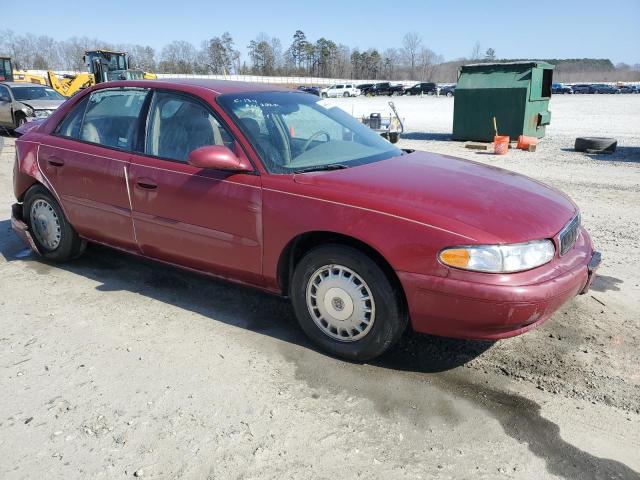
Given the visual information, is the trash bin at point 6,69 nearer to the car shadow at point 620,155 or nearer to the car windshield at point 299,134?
the car shadow at point 620,155

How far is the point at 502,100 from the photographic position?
1533 cm

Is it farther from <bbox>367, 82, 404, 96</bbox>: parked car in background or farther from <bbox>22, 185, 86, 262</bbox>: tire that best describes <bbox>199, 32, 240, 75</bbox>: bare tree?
<bbox>22, 185, 86, 262</bbox>: tire

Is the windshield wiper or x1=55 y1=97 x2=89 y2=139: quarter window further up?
x1=55 y1=97 x2=89 y2=139: quarter window

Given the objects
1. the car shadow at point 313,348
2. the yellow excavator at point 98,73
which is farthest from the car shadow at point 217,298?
the yellow excavator at point 98,73

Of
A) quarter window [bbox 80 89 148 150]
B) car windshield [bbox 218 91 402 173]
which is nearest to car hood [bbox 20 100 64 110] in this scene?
quarter window [bbox 80 89 148 150]

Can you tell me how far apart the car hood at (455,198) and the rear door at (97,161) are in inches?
63.4

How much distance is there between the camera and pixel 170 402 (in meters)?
2.79

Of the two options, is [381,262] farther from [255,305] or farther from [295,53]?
[295,53]

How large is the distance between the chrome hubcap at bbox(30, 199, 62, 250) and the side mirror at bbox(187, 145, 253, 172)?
209 centimetres

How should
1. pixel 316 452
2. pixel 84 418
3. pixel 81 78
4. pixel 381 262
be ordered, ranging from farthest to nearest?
1. pixel 81 78
2. pixel 381 262
3. pixel 84 418
4. pixel 316 452

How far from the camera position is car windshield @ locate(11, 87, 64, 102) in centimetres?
1579

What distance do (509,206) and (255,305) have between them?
2.02 m

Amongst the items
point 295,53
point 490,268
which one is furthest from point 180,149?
point 295,53

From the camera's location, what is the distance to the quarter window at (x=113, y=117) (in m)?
4.02
